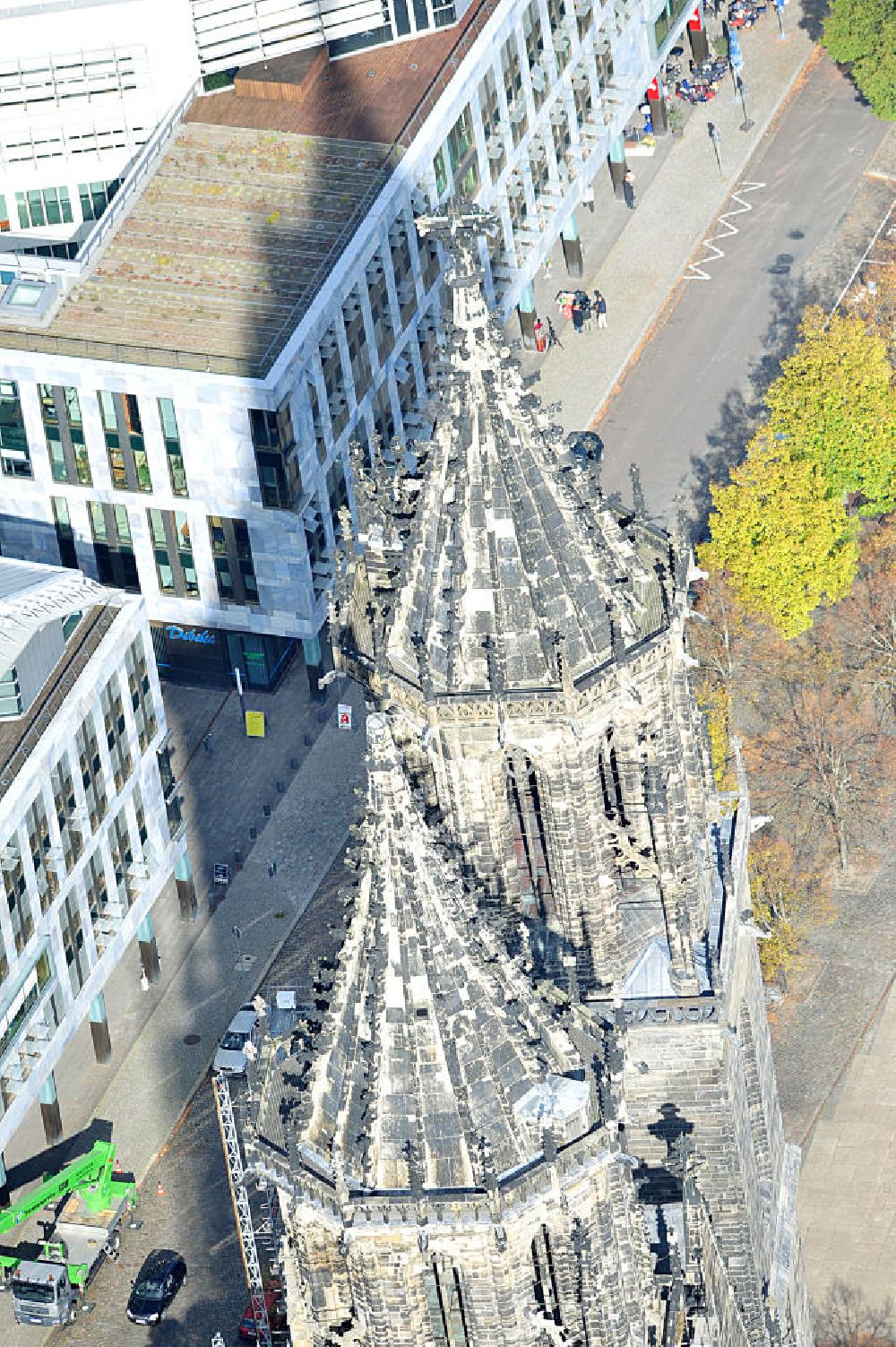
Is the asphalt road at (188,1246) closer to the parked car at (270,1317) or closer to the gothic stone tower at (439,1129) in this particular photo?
the parked car at (270,1317)

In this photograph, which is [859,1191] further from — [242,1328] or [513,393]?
[513,393]

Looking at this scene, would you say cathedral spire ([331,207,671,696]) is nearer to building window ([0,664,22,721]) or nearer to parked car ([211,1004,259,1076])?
building window ([0,664,22,721])

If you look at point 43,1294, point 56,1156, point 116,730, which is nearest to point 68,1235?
point 43,1294

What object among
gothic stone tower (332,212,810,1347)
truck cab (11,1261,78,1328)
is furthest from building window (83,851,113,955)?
gothic stone tower (332,212,810,1347)

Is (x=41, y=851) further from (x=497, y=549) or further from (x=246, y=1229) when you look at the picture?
(x=497, y=549)

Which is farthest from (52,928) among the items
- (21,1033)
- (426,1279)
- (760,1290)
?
(426,1279)
